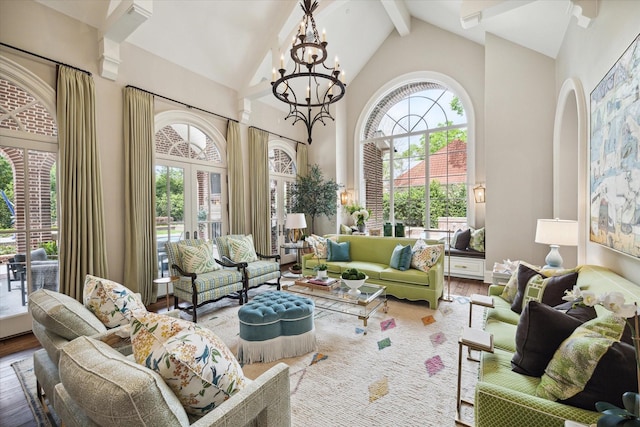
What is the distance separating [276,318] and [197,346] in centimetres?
162

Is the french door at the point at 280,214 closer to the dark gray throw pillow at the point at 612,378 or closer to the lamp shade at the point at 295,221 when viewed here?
the lamp shade at the point at 295,221

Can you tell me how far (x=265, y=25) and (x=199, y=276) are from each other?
173 inches

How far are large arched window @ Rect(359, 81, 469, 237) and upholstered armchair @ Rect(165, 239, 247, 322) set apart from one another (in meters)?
4.24

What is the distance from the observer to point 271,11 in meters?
4.88

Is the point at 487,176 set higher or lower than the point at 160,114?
lower

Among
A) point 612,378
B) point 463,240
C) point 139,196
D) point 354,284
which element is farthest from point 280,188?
point 612,378

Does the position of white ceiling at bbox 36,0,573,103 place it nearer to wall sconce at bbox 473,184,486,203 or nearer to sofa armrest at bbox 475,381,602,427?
wall sconce at bbox 473,184,486,203

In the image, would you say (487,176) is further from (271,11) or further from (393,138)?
(271,11)

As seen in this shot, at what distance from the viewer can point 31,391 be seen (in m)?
2.26

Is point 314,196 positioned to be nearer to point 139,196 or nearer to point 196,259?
point 196,259

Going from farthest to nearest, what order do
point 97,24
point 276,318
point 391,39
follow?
point 391,39, point 97,24, point 276,318

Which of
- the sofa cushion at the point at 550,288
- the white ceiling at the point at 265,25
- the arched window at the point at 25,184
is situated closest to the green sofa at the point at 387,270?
the sofa cushion at the point at 550,288

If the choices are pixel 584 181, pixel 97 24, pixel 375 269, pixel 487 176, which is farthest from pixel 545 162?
pixel 97 24

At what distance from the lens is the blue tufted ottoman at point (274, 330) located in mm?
2629
